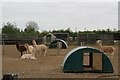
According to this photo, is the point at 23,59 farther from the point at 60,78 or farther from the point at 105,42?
the point at 105,42

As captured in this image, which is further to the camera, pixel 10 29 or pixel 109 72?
pixel 10 29

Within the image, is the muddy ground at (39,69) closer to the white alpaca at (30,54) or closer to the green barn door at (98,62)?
the green barn door at (98,62)

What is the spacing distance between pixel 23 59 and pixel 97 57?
6.33 meters

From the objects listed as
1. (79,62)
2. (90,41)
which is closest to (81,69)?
(79,62)

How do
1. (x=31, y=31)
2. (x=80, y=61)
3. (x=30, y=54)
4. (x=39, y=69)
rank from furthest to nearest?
(x=31, y=31), (x=30, y=54), (x=39, y=69), (x=80, y=61)

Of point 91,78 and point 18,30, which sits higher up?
point 18,30

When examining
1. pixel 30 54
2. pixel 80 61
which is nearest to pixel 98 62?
pixel 80 61

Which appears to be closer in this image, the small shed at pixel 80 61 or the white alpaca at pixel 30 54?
the small shed at pixel 80 61

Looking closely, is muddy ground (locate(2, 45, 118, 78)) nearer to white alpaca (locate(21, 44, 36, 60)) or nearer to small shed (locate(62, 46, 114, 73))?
small shed (locate(62, 46, 114, 73))

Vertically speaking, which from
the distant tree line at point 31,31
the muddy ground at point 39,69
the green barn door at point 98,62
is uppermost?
the distant tree line at point 31,31

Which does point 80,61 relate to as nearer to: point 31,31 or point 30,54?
point 30,54

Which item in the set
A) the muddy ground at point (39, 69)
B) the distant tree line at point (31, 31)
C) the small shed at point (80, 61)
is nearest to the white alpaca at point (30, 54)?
the muddy ground at point (39, 69)

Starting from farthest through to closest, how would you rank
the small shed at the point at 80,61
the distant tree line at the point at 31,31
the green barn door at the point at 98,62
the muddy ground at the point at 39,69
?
the distant tree line at the point at 31,31
the green barn door at the point at 98,62
the small shed at the point at 80,61
the muddy ground at the point at 39,69

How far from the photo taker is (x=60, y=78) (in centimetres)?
1062
